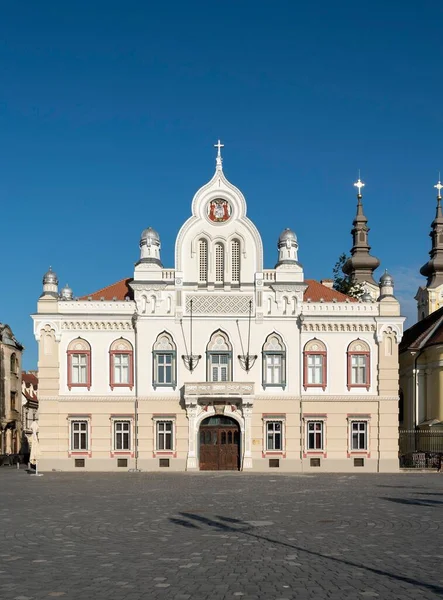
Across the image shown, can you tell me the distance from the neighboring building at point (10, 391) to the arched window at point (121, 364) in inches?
890

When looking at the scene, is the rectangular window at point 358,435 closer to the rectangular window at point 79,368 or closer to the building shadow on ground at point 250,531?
the rectangular window at point 79,368

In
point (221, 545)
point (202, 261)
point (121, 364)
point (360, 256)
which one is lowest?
point (221, 545)

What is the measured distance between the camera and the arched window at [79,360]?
163 ft

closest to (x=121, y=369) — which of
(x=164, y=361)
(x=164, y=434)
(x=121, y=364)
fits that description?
(x=121, y=364)

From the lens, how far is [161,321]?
164 feet

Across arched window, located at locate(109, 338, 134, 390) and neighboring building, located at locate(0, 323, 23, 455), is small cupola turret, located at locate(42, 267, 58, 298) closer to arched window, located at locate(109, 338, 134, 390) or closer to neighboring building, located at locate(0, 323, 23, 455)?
arched window, located at locate(109, 338, 134, 390)

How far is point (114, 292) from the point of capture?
173 feet

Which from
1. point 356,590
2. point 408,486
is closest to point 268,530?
point 356,590

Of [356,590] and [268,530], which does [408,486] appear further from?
[356,590]

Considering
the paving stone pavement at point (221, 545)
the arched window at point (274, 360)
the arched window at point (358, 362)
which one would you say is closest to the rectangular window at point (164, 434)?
the arched window at point (274, 360)

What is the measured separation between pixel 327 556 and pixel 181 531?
15.5 feet

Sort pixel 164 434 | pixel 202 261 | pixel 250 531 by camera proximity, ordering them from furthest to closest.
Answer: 1. pixel 202 261
2. pixel 164 434
3. pixel 250 531

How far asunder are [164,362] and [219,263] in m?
6.55

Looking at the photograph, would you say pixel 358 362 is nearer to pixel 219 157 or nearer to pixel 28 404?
pixel 219 157
